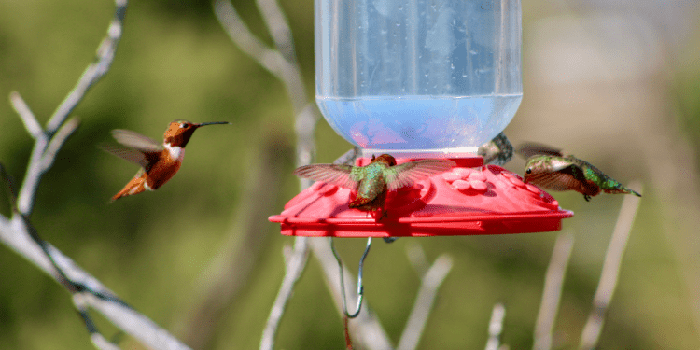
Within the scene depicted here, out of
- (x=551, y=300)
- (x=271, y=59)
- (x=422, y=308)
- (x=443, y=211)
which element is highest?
(x=271, y=59)

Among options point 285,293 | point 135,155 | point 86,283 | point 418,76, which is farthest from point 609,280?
point 86,283

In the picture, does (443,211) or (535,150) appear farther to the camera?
(535,150)

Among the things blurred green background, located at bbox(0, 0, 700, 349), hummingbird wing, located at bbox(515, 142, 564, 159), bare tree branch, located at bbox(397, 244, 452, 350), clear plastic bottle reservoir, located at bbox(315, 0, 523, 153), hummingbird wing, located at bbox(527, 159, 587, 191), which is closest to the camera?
hummingbird wing, located at bbox(527, 159, 587, 191)

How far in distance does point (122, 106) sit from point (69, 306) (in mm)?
1902

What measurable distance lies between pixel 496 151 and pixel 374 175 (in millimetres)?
1282

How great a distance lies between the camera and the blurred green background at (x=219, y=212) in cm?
596

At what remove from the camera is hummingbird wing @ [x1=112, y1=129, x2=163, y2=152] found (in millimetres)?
2600

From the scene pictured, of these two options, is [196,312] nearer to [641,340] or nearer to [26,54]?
[26,54]

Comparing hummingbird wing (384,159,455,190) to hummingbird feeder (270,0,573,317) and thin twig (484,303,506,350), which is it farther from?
thin twig (484,303,506,350)

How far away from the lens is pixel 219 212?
21.1 feet

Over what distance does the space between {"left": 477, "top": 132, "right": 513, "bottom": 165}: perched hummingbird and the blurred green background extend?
2442 millimetres

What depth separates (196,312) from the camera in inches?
224

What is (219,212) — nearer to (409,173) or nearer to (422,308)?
(422,308)

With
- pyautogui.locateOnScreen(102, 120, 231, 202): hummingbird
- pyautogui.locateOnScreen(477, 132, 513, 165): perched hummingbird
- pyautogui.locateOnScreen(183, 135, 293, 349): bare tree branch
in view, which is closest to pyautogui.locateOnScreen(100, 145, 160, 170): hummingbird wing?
pyautogui.locateOnScreen(102, 120, 231, 202): hummingbird
